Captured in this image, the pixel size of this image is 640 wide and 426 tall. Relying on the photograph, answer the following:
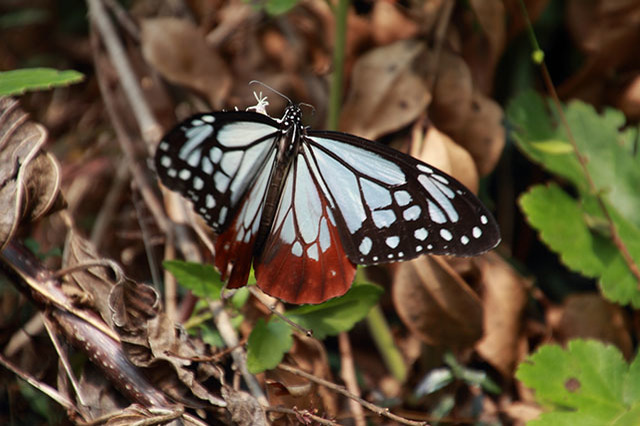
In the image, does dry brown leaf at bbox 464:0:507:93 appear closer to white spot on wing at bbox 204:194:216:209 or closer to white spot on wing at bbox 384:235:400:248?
white spot on wing at bbox 384:235:400:248

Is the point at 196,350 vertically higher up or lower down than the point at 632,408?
higher up

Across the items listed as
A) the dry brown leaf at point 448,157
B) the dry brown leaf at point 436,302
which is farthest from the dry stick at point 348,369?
the dry brown leaf at point 448,157

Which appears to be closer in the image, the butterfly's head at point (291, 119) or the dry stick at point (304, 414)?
the dry stick at point (304, 414)

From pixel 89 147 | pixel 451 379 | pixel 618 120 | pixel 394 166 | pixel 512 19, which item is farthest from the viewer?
pixel 89 147

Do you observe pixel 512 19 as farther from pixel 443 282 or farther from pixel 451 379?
pixel 451 379

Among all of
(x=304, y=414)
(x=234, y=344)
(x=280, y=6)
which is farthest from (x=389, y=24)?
(x=304, y=414)

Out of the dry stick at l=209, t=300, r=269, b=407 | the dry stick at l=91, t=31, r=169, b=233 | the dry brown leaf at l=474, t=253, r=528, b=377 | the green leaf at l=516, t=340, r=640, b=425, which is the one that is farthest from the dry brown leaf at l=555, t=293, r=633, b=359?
the dry stick at l=91, t=31, r=169, b=233

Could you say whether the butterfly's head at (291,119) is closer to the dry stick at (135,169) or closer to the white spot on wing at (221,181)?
the white spot on wing at (221,181)

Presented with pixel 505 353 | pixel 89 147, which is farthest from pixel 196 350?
pixel 89 147
